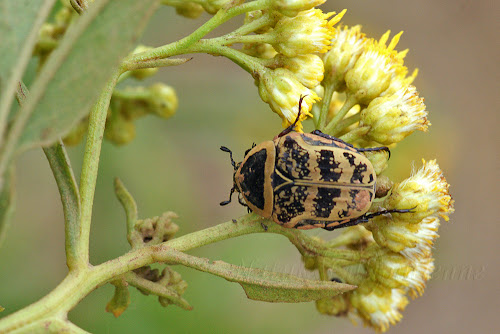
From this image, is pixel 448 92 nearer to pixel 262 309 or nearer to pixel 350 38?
pixel 262 309

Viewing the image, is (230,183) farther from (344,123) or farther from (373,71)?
(373,71)

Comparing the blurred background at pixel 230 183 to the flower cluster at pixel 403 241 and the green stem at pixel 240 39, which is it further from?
the green stem at pixel 240 39

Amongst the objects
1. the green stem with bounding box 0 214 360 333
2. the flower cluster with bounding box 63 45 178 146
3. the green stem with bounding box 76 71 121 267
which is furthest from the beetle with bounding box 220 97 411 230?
the flower cluster with bounding box 63 45 178 146

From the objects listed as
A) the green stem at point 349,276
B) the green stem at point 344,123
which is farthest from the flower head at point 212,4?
the green stem at point 349,276

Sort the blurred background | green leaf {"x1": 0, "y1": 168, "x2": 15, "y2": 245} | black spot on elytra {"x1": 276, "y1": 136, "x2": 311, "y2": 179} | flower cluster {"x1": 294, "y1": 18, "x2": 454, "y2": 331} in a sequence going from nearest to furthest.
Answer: green leaf {"x1": 0, "y1": 168, "x2": 15, "y2": 245}
flower cluster {"x1": 294, "y1": 18, "x2": 454, "y2": 331}
black spot on elytra {"x1": 276, "y1": 136, "x2": 311, "y2": 179}
the blurred background

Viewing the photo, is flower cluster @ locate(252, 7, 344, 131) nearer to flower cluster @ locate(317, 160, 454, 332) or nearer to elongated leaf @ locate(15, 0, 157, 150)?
flower cluster @ locate(317, 160, 454, 332)

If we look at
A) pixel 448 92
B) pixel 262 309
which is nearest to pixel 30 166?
pixel 262 309
